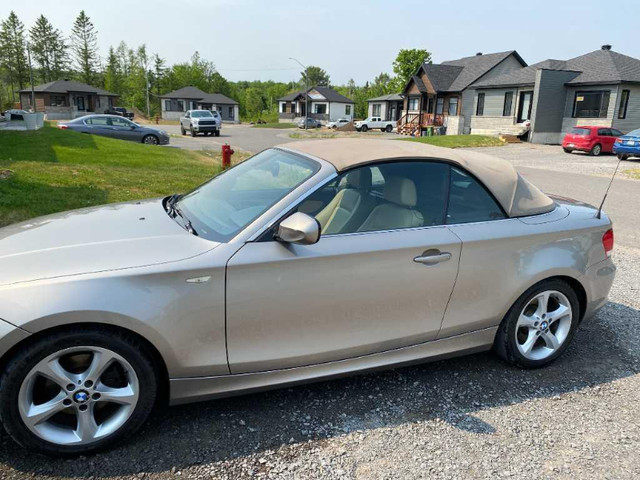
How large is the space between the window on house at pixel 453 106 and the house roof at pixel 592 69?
763cm

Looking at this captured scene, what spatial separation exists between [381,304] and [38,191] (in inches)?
306

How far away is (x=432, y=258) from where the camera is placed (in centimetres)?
319

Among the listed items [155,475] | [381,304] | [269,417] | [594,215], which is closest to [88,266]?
[155,475]

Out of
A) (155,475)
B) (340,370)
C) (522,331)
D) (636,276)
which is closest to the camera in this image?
(155,475)

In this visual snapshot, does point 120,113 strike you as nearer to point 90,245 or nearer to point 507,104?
point 507,104

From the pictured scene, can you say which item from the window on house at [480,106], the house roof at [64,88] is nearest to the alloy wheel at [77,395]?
the window on house at [480,106]

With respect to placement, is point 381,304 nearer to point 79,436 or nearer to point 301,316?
point 301,316

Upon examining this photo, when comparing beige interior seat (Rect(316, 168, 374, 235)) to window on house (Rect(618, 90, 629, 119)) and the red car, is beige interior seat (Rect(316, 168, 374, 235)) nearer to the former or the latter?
the red car

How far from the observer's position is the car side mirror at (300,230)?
106 inches

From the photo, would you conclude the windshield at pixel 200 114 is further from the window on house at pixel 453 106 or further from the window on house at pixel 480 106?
the window on house at pixel 453 106

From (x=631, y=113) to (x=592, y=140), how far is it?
8811mm

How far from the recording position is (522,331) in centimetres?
373

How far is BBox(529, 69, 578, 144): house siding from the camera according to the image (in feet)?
112

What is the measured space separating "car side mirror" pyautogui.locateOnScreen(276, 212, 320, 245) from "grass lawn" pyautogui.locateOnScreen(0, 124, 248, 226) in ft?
18.8
